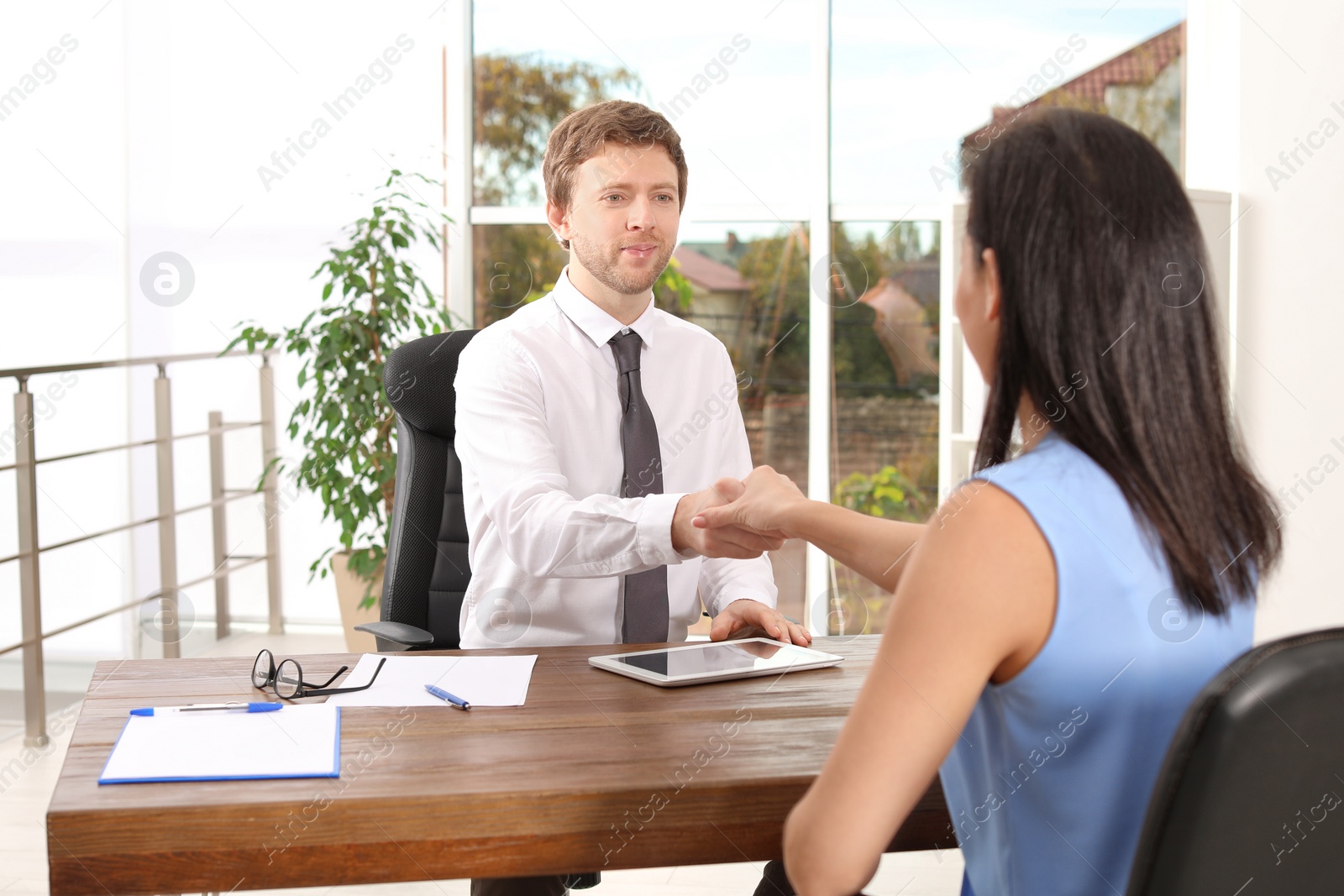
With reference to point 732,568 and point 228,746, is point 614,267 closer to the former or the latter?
point 732,568

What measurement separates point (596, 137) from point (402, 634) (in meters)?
0.95

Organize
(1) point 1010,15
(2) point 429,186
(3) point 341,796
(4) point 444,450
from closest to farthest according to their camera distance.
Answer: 1. (3) point 341,796
2. (4) point 444,450
3. (1) point 1010,15
4. (2) point 429,186

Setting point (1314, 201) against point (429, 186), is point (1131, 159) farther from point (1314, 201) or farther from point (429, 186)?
point (429, 186)

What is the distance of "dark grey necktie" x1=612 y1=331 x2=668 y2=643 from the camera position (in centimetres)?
186

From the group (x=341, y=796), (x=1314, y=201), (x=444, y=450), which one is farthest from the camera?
(x=1314, y=201)

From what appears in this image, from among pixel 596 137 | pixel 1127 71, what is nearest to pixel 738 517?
pixel 596 137

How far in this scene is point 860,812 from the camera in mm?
783

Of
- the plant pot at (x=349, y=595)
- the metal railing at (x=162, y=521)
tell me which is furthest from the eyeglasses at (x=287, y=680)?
the plant pot at (x=349, y=595)

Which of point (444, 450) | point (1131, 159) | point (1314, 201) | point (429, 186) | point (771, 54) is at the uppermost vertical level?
point (771, 54)

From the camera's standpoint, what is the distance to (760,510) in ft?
5.02

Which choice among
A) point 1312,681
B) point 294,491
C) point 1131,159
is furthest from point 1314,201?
point 294,491

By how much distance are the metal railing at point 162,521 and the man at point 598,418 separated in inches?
81.0

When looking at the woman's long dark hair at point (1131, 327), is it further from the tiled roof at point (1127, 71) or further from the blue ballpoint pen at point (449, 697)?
the tiled roof at point (1127, 71)

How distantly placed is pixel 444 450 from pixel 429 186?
2.50 m
